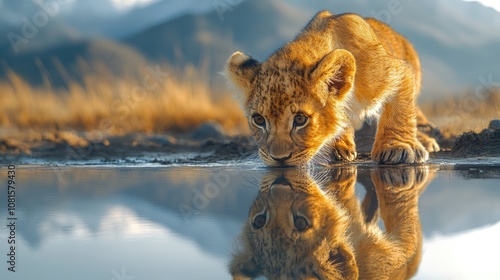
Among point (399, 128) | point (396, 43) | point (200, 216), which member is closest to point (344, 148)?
point (399, 128)

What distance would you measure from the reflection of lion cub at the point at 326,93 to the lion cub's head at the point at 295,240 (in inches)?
47.1

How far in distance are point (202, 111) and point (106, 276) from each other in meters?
10.7

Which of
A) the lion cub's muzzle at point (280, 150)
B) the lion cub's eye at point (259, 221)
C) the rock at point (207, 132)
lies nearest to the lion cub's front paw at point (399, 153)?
the lion cub's muzzle at point (280, 150)

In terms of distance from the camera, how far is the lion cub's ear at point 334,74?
20.0 feet

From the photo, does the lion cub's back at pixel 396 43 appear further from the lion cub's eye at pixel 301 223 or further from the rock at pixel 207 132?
the lion cub's eye at pixel 301 223

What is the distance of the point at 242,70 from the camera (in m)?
6.57

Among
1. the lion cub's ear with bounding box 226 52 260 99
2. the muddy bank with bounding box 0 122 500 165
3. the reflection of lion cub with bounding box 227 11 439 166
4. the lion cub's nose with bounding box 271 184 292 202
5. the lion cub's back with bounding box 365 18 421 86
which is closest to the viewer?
the lion cub's nose with bounding box 271 184 292 202

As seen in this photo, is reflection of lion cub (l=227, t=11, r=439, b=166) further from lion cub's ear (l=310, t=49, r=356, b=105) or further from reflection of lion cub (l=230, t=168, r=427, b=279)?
reflection of lion cub (l=230, t=168, r=427, b=279)

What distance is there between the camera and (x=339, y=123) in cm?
644

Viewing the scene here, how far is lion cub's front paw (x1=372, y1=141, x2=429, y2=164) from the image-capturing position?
283 inches

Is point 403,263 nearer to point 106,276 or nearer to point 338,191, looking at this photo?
point 106,276

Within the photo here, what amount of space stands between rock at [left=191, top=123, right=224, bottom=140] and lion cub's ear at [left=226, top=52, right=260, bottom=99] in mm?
4901

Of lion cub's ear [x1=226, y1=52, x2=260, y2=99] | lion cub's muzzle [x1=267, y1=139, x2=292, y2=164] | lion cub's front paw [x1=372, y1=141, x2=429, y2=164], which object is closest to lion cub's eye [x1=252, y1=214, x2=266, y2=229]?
lion cub's muzzle [x1=267, y1=139, x2=292, y2=164]

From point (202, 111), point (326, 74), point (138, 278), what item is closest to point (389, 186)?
point (326, 74)
